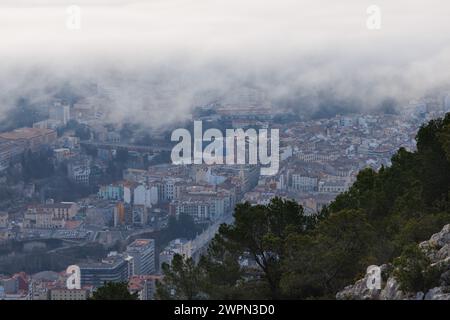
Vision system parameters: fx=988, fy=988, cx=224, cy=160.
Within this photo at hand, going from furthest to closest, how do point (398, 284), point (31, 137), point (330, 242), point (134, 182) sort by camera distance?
point (31, 137) → point (134, 182) → point (330, 242) → point (398, 284)

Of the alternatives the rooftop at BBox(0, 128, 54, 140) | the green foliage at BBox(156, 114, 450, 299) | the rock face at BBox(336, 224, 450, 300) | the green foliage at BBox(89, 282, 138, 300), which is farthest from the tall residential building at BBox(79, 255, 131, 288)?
the rooftop at BBox(0, 128, 54, 140)

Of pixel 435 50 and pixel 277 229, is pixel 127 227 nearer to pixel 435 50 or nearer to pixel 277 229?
pixel 277 229

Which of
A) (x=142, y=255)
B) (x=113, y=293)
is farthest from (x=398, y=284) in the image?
(x=142, y=255)

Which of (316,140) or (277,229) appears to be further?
(316,140)

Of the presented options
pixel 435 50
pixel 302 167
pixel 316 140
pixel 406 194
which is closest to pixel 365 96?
pixel 435 50

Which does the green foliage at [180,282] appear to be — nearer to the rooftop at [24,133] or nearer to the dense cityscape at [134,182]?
the dense cityscape at [134,182]

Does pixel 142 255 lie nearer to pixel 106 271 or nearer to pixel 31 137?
pixel 106 271
